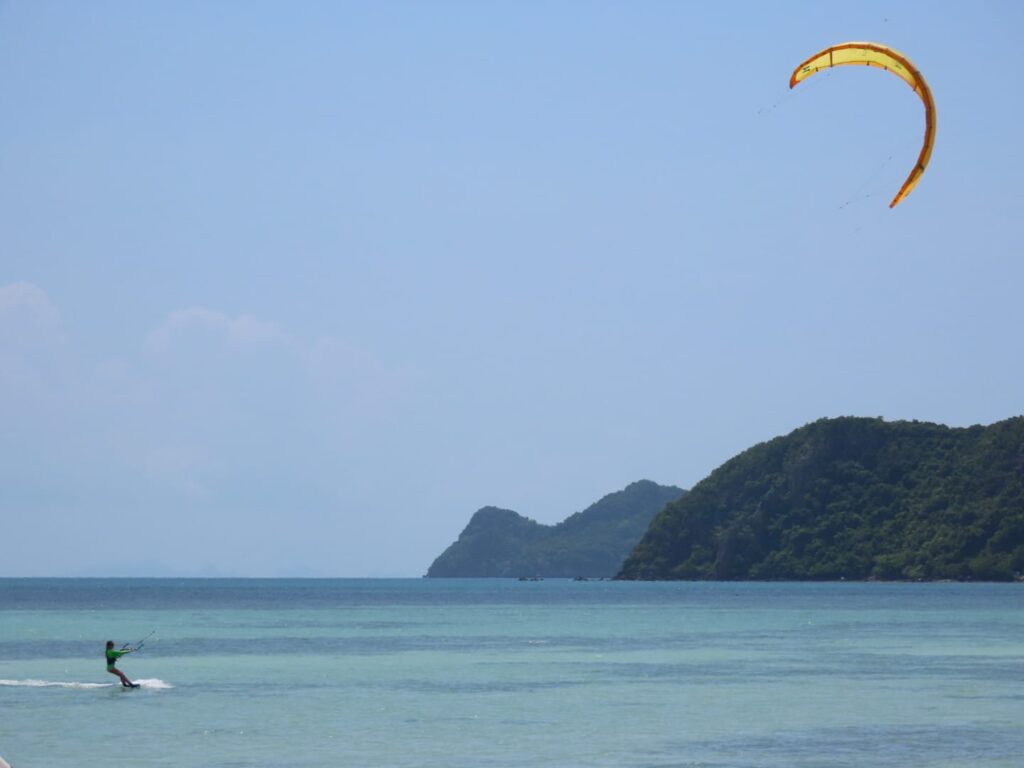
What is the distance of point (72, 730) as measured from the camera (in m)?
31.3

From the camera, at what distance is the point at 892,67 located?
26641mm

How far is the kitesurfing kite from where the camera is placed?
26266 millimetres

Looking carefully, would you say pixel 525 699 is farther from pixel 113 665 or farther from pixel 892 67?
pixel 892 67

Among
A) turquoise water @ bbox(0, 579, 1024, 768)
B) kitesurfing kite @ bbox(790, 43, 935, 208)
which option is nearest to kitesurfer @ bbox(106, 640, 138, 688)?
turquoise water @ bbox(0, 579, 1024, 768)

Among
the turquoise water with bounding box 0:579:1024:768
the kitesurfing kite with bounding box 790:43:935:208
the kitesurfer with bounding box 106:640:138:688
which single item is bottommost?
the turquoise water with bounding box 0:579:1024:768

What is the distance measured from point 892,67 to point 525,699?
18.7 meters

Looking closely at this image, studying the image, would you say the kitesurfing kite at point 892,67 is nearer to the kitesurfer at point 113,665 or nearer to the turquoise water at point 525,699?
the turquoise water at point 525,699

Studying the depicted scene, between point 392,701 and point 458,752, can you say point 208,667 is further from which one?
point 458,752

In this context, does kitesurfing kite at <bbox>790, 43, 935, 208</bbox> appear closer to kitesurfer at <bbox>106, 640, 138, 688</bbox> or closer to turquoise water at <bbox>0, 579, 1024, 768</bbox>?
turquoise water at <bbox>0, 579, 1024, 768</bbox>

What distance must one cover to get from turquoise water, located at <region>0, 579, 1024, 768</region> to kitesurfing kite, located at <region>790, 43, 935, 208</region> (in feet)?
35.6

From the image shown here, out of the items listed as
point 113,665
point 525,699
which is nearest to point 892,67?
point 525,699

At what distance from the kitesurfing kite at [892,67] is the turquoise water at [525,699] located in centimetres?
1086

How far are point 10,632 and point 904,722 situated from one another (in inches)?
2224

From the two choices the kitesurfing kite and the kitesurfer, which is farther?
the kitesurfer
